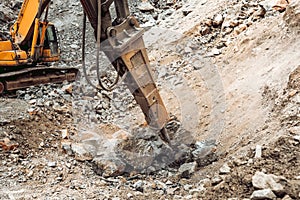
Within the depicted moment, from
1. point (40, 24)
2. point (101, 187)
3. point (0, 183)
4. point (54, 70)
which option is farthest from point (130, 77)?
point (54, 70)

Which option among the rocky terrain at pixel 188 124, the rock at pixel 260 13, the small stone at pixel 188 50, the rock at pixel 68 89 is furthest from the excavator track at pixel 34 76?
the rock at pixel 260 13

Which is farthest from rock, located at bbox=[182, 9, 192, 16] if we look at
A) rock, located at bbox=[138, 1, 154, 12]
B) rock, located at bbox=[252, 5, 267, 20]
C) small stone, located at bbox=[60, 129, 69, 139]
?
small stone, located at bbox=[60, 129, 69, 139]

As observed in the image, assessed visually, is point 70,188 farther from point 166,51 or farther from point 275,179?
point 166,51

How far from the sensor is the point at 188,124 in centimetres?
589

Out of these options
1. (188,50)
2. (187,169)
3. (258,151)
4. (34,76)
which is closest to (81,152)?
(187,169)

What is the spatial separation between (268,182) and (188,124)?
262 centimetres

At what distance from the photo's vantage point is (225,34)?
7520 mm

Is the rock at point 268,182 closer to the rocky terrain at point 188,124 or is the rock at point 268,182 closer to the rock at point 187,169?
the rocky terrain at point 188,124

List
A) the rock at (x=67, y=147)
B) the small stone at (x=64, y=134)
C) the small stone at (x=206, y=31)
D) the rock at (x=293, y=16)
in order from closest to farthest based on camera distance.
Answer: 1. the rock at (x=67, y=147)
2. the small stone at (x=64, y=134)
3. the rock at (x=293, y=16)
4. the small stone at (x=206, y=31)

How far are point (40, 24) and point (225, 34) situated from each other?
2.96m

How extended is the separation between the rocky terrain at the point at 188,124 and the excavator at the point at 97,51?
261mm

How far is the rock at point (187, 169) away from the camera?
15.7 ft

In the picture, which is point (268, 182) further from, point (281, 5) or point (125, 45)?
point (281, 5)

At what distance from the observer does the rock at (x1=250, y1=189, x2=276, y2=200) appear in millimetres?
3156
